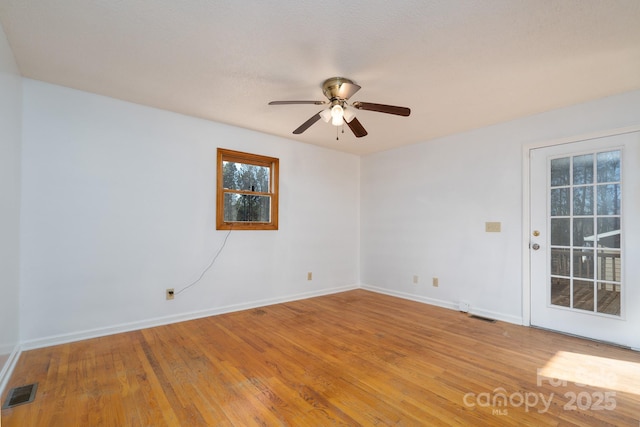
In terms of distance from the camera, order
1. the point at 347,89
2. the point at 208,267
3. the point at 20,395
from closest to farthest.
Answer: the point at 20,395, the point at 347,89, the point at 208,267

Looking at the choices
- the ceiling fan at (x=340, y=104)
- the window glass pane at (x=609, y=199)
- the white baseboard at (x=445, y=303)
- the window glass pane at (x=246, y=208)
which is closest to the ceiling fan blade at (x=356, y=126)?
the ceiling fan at (x=340, y=104)

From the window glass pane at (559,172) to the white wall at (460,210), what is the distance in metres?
0.28

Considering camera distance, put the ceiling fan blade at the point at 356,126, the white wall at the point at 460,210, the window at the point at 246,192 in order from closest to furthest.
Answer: the ceiling fan blade at the point at 356,126, the white wall at the point at 460,210, the window at the point at 246,192

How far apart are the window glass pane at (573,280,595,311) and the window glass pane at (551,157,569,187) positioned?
1065 millimetres

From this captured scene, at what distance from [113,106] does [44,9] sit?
138 centimetres

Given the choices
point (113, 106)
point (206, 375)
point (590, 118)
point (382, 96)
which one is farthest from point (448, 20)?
point (113, 106)

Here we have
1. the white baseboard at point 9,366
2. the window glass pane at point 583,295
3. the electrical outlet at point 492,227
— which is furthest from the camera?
the electrical outlet at point 492,227

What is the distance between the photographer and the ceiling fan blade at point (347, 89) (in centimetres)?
235

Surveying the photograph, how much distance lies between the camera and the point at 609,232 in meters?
2.90

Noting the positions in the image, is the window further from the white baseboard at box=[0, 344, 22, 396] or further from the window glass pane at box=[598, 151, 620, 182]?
the window glass pane at box=[598, 151, 620, 182]

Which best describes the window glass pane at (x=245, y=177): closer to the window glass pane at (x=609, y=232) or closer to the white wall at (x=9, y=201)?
the white wall at (x=9, y=201)

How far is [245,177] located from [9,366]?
9.29ft

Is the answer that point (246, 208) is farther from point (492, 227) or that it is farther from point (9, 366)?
point (492, 227)

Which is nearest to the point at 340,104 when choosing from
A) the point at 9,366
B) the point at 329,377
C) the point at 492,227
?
the point at 329,377
